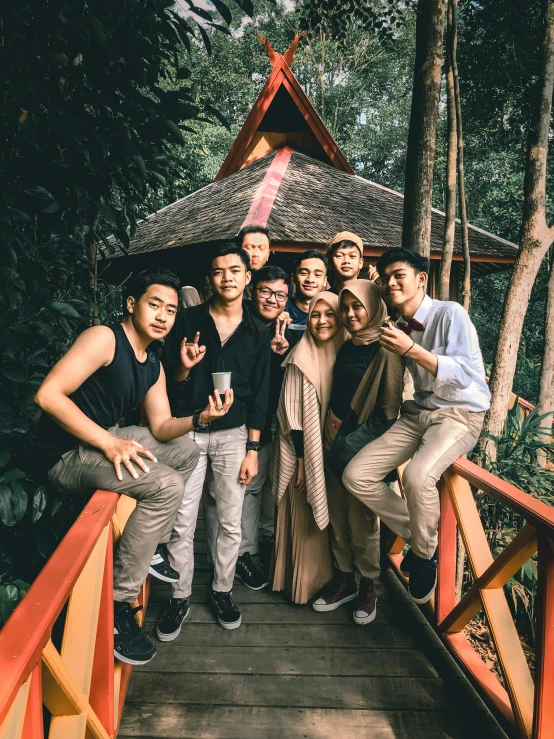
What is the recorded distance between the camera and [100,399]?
2.08 m

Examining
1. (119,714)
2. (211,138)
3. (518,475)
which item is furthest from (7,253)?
(211,138)

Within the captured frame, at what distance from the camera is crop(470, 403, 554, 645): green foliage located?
4.20 m

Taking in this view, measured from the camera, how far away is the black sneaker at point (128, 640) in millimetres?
2053

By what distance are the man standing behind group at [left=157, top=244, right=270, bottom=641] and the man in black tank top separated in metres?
0.47

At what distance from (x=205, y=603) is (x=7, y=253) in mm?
2362

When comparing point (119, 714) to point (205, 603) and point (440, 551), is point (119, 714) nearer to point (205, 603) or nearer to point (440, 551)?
point (205, 603)

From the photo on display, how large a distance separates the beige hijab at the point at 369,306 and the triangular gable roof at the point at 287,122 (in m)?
8.20

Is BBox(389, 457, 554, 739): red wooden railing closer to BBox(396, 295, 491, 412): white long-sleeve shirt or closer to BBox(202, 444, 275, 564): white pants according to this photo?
BBox(396, 295, 491, 412): white long-sleeve shirt

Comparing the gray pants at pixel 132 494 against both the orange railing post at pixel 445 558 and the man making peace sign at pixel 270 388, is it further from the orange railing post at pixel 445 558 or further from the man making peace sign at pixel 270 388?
the orange railing post at pixel 445 558

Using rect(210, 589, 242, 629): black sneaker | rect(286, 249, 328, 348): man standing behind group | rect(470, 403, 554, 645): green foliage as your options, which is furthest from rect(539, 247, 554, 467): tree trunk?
rect(210, 589, 242, 629): black sneaker

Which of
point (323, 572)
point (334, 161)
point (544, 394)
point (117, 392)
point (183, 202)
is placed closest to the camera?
point (117, 392)

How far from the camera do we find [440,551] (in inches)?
103

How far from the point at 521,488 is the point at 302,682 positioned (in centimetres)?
373

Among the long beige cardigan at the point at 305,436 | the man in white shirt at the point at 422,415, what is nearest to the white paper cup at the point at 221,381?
the long beige cardigan at the point at 305,436
